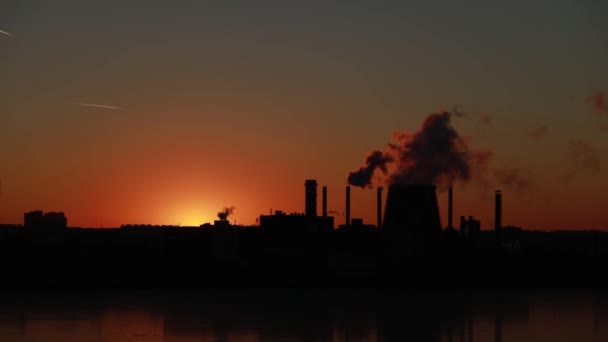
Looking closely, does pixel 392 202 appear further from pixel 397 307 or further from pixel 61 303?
pixel 61 303

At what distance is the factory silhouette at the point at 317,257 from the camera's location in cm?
6325

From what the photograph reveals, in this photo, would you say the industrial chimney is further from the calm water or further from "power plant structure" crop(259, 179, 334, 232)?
the calm water

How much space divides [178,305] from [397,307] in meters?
10.3

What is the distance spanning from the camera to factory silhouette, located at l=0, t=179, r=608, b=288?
208 feet

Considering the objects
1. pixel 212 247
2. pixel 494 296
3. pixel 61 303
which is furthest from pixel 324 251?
pixel 61 303

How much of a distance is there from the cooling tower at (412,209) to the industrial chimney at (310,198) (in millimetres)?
15219

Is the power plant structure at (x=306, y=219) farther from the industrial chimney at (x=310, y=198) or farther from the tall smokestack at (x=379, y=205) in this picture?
the tall smokestack at (x=379, y=205)

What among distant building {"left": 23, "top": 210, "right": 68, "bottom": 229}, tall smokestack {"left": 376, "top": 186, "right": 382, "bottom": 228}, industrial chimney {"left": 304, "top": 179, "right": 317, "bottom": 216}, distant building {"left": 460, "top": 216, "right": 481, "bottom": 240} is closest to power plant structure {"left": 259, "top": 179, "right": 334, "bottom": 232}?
industrial chimney {"left": 304, "top": 179, "right": 317, "bottom": 216}

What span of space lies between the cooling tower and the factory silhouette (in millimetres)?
58

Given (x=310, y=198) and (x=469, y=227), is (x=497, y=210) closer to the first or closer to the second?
(x=469, y=227)

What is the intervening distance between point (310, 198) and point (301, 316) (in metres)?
35.0

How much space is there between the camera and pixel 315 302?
174 ft

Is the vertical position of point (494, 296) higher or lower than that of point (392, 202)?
lower

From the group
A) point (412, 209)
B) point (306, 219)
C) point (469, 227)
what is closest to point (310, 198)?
point (306, 219)
